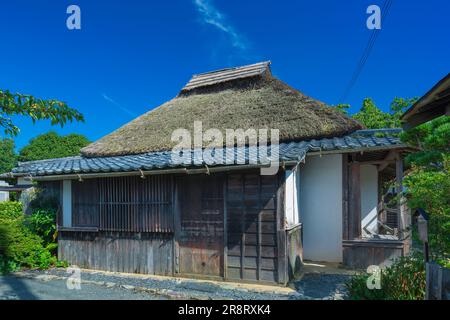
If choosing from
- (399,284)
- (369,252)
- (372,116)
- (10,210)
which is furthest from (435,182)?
(372,116)

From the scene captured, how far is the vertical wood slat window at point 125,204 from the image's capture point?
666cm

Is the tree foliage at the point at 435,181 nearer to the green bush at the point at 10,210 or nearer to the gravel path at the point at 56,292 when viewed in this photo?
the gravel path at the point at 56,292

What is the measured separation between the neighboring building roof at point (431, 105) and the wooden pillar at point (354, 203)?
211 centimetres

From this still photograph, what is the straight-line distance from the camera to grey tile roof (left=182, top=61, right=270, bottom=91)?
11.0m

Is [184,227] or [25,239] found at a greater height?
[184,227]

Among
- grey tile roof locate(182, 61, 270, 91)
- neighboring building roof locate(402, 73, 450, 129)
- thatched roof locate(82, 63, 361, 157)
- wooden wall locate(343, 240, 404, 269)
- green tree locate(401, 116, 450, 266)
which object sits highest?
grey tile roof locate(182, 61, 270, 91)

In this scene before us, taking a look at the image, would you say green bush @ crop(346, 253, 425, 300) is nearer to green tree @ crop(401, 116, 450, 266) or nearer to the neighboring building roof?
green tree @ crop(401, 116, 450, 266)

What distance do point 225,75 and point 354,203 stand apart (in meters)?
6.94

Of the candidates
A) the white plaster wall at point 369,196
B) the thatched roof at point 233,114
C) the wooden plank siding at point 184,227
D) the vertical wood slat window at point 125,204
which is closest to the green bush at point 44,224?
the wooden plank siding at point 184,227

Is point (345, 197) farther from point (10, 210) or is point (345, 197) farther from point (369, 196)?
point (10, 210)

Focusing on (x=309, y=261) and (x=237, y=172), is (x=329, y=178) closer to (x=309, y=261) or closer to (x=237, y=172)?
(x=309, y=261)

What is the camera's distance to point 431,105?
15.7ft

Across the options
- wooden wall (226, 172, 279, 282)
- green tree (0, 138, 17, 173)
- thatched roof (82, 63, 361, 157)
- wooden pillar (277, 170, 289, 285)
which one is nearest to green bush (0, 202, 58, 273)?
thatched roof (82, 63, 361, 157)

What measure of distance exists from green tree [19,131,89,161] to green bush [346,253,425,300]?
29587 mm
